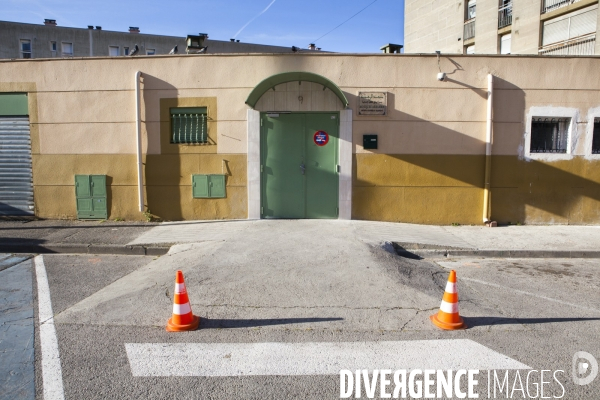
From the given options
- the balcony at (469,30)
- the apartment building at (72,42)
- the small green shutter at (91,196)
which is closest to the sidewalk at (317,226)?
the small green shutter at (91,196)

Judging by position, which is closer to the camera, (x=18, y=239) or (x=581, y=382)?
(x=581, y=382)

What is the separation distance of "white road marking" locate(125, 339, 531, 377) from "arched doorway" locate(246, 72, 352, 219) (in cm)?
618

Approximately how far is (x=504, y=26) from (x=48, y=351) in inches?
1089

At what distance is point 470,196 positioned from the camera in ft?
34.6

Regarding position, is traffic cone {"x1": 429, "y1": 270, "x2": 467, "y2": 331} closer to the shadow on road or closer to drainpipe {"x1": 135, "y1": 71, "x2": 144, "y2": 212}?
the shadow on road

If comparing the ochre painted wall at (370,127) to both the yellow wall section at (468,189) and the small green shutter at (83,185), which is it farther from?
the small green shutter at (83,185)

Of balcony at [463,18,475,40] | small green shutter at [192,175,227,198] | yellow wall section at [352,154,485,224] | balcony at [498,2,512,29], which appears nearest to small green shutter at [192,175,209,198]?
small green shutter at [192,175,227,198]

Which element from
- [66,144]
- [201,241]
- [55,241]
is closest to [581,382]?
[201,241]

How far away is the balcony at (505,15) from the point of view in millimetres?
24562

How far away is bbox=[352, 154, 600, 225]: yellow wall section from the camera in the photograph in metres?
10.4

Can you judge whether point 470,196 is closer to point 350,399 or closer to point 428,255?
point 428,255

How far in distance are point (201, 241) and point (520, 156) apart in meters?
7.78

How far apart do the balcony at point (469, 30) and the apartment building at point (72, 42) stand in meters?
17.3

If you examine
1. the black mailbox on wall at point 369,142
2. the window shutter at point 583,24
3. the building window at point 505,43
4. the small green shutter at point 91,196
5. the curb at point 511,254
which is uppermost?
the building window at point 505,43
